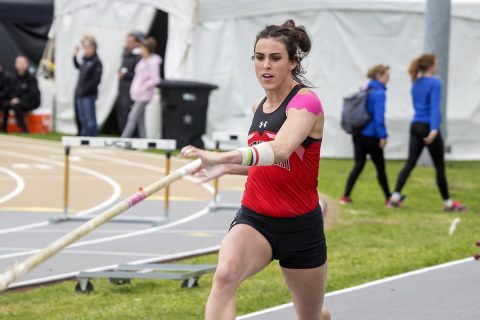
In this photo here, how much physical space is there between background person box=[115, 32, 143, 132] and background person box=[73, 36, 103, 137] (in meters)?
0.66

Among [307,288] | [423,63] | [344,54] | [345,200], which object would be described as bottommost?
[345,200]

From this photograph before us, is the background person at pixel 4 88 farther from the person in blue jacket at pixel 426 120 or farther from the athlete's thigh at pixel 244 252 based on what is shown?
the athlete's thigh at pixel 244 252

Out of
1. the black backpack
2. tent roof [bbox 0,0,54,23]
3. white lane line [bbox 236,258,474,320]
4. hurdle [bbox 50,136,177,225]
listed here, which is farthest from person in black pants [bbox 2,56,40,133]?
white lane line [bbox 236,258,474,320]

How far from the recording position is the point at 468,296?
982 centimetres

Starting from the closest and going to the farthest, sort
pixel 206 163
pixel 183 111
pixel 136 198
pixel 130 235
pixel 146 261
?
pixel 206 163 < pixel 136 198 < pixel 146 261 < pixel 130 235 < pixel 183 111

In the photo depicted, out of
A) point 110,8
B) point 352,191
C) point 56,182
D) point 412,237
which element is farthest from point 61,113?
point 412,237

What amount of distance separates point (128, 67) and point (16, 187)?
294 inches

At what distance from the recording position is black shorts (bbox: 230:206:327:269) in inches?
258

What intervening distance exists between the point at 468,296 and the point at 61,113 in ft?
67.8

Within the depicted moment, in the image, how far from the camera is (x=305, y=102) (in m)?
6.46

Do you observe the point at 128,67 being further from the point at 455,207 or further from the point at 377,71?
the point at 455,207

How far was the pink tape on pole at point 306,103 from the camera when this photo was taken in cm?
643

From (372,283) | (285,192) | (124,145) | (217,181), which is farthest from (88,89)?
(285,192)

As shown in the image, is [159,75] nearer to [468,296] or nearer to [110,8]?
[110,8]
